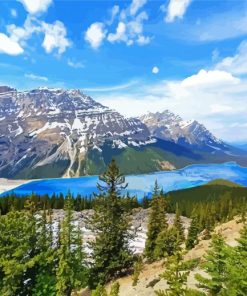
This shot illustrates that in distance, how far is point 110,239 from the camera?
49.6 m

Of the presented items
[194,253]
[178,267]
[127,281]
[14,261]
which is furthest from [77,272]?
[178,267]

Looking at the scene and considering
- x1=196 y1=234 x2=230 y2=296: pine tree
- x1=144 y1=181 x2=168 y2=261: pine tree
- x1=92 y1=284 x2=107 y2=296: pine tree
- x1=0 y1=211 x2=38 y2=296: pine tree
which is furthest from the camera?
x1=144 y1=181 x2=168 y2=261: pine tree

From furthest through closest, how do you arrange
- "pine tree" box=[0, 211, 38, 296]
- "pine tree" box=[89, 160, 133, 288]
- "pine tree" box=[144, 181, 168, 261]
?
1. "pine tree" box=[144, 181, 168, 261]
2. "pine tree" box=[89, 160, 133, 288]
3. "pine tree" box=[0, 211, 38, 296]

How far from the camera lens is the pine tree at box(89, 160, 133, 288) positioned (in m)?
49.5

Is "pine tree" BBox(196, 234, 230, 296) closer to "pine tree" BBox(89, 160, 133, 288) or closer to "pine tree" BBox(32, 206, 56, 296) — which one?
"pine tree" BBox(32, 206, 56, 296)

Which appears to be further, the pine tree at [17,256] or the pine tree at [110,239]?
the pine tree at [110,239]

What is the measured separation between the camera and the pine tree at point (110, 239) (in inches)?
1949

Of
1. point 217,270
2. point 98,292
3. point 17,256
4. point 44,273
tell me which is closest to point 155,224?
point 44,273

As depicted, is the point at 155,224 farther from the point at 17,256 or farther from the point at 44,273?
the point at 17,256

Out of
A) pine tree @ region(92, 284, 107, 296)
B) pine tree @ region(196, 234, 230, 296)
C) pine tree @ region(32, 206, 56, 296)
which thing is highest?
pine tree @ region(196, 234, 230, 296)

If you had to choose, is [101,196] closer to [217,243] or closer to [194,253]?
[194,253]

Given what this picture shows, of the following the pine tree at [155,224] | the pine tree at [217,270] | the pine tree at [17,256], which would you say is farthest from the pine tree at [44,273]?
the pine tree at [155,224]

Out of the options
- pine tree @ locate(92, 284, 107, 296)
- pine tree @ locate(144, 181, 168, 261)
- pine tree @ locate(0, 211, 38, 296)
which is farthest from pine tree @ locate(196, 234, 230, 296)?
pine tree @ locate(144, 181, 168, 261)

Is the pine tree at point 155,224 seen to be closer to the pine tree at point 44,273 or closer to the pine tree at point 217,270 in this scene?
the pine tree at point 44,273
